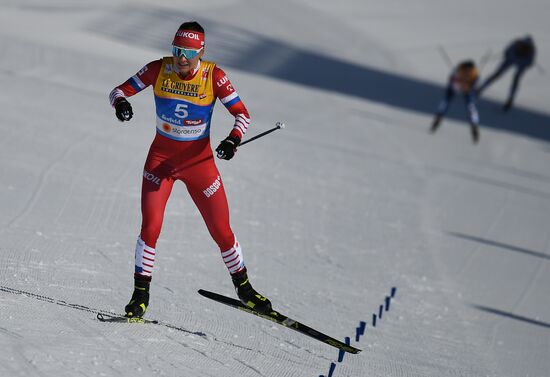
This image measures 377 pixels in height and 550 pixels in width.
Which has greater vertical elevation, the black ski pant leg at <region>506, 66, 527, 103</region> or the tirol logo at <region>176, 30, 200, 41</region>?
the tirol logo at <region>176, 30, 200, 41</region>

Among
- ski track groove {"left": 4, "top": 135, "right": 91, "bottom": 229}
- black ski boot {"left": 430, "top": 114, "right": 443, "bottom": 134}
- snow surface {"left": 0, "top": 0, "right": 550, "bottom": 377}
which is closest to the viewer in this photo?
snow surface {"left": 0, "top": 0, "right": 550, "bottom": 377}

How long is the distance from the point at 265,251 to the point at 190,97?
3.72 metres

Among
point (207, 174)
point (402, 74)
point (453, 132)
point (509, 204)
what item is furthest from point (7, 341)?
point (402, 74)

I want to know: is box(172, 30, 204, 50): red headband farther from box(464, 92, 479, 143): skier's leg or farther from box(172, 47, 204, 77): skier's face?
box(464, 92, 479, 143): skier's leg

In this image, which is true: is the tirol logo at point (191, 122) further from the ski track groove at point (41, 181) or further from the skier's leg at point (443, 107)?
the skier's leg at point (443, 107)

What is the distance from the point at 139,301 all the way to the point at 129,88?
151 cm

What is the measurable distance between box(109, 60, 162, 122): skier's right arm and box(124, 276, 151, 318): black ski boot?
117 centimetres

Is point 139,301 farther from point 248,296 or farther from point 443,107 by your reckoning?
point 443,107

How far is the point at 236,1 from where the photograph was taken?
25656 millimetres

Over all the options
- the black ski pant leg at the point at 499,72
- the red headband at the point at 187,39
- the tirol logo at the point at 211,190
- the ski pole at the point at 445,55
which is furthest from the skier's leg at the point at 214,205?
the ski pole at the point at 445,55

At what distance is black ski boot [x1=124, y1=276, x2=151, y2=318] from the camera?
7.50 m

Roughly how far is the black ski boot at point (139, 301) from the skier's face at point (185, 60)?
150 cm

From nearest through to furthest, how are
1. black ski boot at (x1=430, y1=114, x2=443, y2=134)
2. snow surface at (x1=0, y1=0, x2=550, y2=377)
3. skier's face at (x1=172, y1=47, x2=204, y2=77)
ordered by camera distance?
1. skier's face at (x1=172, y1=47, x2=204, y2=77)
2. snow surface at (x1=0, y1=0, x2=550, y2=377)
3. black ski boot at (x1=430, y1=114, x2=443, y2=134)

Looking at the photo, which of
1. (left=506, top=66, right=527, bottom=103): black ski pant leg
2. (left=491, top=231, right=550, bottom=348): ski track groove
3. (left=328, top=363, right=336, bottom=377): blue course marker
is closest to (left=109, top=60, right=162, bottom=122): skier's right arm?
(left=328, top=363, right=336, bottom=377): blue course marker
